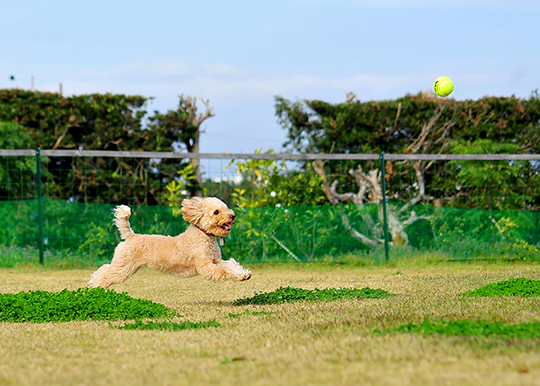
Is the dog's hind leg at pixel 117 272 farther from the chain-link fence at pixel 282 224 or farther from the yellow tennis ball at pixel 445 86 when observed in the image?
the yellow tennis ball at pixel 445 86

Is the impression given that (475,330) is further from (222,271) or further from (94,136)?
(94,136)

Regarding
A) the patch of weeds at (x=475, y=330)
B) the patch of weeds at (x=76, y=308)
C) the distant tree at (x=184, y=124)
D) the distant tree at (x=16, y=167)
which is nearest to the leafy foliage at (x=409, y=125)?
the distant tree at (x=184, y=124)

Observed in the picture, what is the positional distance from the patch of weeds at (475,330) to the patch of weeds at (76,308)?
103 inches

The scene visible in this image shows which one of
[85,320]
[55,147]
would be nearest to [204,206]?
[85,320]

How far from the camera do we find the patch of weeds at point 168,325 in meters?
5.46

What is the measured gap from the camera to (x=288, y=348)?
14.4 feet

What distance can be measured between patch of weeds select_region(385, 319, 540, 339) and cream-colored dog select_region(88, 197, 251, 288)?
262cm

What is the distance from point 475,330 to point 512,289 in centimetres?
293

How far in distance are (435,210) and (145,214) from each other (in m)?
5.53

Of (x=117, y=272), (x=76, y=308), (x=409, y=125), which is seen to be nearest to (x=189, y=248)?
(x=117, y=272)

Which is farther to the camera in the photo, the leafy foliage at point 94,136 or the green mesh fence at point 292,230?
the leafy foliage at point 94,136

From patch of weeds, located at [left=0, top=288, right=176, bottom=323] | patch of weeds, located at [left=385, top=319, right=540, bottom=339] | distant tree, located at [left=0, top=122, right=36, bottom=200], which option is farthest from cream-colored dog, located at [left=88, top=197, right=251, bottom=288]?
distant tree, located at [left=0, top=122, right=36, bottom=200]

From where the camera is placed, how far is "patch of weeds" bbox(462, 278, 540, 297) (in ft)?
22.8

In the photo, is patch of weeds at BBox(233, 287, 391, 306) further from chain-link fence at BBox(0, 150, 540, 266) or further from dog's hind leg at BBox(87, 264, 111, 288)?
chain-link fence at BBox(0, 150, 540, 266)
